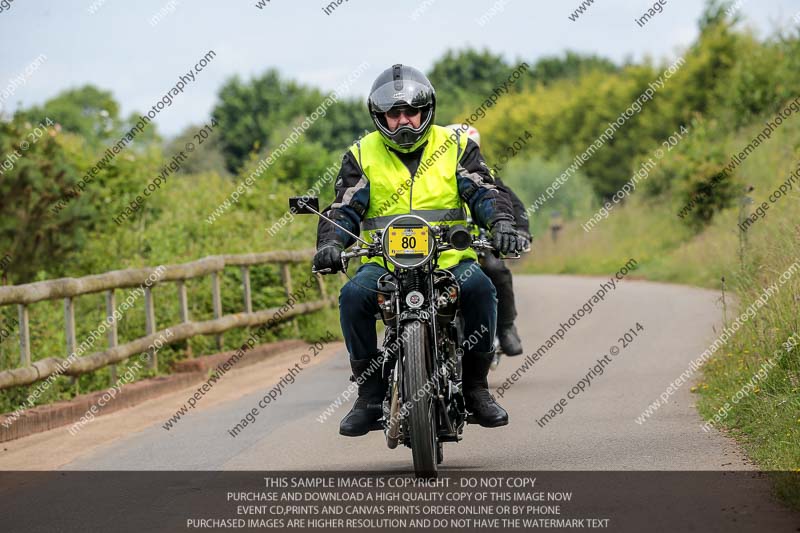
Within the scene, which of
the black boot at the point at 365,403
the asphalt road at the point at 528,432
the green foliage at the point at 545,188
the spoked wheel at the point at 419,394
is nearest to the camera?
the spoked wheel at the point at 419,394

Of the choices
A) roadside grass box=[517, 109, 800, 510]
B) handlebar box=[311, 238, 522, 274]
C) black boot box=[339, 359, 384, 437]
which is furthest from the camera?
black boot box=[339, 359, 384, 437]

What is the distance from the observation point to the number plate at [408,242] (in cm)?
680

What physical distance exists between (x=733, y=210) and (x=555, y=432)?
2135 cm

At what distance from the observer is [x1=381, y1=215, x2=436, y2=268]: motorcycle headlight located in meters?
6.79

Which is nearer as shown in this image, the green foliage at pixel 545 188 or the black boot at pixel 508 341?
the black boot at pixel 508 341

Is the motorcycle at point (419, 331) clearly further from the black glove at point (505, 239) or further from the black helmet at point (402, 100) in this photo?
the black helmet at point (402, 100)

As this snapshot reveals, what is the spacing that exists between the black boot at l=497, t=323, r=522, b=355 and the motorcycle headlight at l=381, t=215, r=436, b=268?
16.3 feet

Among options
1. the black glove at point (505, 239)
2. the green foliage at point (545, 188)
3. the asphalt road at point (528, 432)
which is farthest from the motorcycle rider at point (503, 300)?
the green foliage at point (545, 188)

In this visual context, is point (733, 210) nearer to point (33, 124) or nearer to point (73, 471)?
point (33, 124)

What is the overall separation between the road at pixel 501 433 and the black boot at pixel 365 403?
44 cm

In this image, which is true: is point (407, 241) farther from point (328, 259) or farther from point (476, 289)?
point (476, 289)

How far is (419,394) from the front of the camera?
663cm

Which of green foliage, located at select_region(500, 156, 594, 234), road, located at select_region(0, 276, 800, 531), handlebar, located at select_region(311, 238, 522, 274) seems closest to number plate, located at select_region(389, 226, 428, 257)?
handlebar, located at select_region(311, 238, 522, 274)

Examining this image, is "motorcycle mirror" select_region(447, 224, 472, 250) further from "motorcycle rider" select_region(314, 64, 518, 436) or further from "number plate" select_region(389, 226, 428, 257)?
"motorcycle rider" select_region(314, 64, 518, 436)
